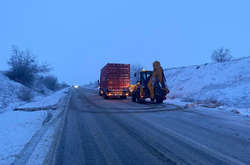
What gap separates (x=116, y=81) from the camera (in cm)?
2225

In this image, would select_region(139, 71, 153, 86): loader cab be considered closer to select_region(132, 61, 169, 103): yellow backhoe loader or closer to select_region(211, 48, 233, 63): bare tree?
select_region(132, 61, 169, 103): yellow backhoe loader

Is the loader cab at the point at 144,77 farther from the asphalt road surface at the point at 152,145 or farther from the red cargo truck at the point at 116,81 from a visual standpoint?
the asphalt road surface at the point at 152,145

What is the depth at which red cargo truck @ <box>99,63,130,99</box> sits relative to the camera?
71.4 feet

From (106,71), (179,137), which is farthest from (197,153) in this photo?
(106,71)

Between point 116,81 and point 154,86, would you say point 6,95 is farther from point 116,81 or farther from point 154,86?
point 154,86

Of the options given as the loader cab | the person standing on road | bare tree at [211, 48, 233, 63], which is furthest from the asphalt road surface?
bare tree at [211, 48, 233, 63]

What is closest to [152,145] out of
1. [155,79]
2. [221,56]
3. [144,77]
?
[155,79]

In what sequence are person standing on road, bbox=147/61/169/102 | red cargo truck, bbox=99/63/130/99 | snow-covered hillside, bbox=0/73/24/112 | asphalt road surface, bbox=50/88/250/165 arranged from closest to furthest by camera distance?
asphalt road surface, bbox=50/88/250/165 < person standing on road, bbox=147/61/169/102 < snow-covered hillside, bbox=0/73/24/112 < red cargo truck, bbox=99/63/130/99

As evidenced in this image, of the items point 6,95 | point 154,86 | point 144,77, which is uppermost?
point 144,77

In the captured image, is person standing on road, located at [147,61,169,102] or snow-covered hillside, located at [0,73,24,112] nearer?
person standing on road, located at [147,61,169,102]

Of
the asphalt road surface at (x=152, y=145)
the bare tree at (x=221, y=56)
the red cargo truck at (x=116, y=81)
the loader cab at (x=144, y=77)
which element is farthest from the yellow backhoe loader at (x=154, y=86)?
the bare tree at (x=221, y=56)

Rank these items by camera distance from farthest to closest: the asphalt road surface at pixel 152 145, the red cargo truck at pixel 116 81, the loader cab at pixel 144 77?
1. the red cargo truck at pixel 116 81
2. the loader cab at pixel 144 77
3. the asphalt road surface at pixel 152 145

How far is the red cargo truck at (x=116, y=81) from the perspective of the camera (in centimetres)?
2175

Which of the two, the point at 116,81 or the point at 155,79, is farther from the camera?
the point at 116,81
